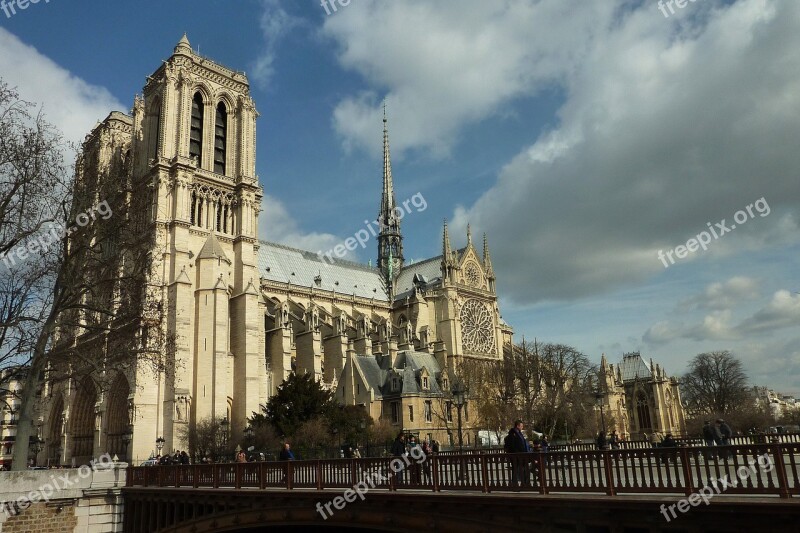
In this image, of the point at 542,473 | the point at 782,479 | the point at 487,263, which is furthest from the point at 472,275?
the point at 782,479

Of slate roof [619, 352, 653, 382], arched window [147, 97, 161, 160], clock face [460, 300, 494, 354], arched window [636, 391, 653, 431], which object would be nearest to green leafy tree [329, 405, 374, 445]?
clock face [460, 300, 494, 354]

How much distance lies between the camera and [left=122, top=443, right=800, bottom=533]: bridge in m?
8.98

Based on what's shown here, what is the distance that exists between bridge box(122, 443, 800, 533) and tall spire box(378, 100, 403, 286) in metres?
62.2

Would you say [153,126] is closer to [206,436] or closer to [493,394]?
[206,436]

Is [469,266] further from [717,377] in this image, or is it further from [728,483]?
[728,483]

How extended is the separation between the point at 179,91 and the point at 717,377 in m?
60.0

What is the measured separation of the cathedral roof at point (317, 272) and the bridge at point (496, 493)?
46.0 m

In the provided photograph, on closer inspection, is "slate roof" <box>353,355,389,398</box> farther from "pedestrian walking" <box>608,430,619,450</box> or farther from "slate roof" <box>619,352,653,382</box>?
"slate roof" <box>619,352,653,382</box>

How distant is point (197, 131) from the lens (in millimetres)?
58406

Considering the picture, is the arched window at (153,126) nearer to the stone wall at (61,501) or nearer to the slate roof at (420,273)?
the slate roof at (420,273)

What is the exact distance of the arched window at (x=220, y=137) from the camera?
194 feet

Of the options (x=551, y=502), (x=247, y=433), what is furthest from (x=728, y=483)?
(x=247, y=433)

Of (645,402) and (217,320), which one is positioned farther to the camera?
(645,402)

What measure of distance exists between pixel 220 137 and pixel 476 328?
110 feet
